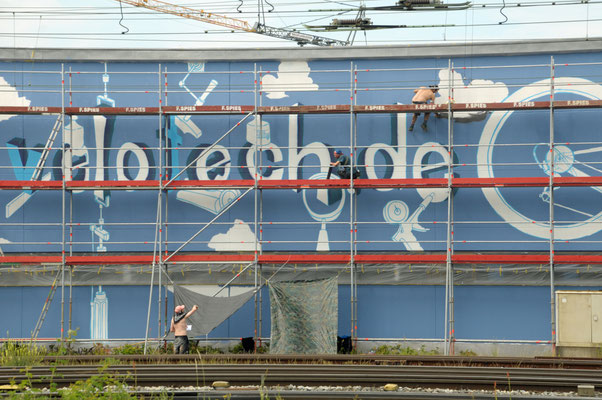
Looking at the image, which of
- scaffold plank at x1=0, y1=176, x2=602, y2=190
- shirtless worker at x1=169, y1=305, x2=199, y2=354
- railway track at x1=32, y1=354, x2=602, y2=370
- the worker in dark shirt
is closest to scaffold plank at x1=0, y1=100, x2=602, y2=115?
the worker in dark shirt

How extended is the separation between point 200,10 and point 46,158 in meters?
52.9

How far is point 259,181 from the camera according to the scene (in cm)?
1864

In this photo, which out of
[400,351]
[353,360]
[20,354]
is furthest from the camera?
[400,351]

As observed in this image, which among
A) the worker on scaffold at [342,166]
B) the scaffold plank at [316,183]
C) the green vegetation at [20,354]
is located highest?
the worker on scaffold at [342,166]

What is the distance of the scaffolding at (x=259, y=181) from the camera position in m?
18.2

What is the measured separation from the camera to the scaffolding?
1823 cm

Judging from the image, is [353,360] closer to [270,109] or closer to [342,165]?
[342,165]

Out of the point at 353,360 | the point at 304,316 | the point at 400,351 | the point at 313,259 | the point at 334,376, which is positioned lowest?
the point at 400,351

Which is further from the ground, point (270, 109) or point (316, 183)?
point (270, 109)

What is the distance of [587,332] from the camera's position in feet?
55.1

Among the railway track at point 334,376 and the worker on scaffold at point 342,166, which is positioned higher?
the worker on scaffold at point 342,166

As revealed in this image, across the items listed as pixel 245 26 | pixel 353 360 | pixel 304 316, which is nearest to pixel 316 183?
pixel 304 316

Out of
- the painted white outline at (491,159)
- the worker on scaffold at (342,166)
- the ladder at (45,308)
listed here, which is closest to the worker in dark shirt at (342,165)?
the worker on scaffold at (342,166)

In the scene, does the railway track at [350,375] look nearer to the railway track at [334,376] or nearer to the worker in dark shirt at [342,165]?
the railway track at [334,376]
